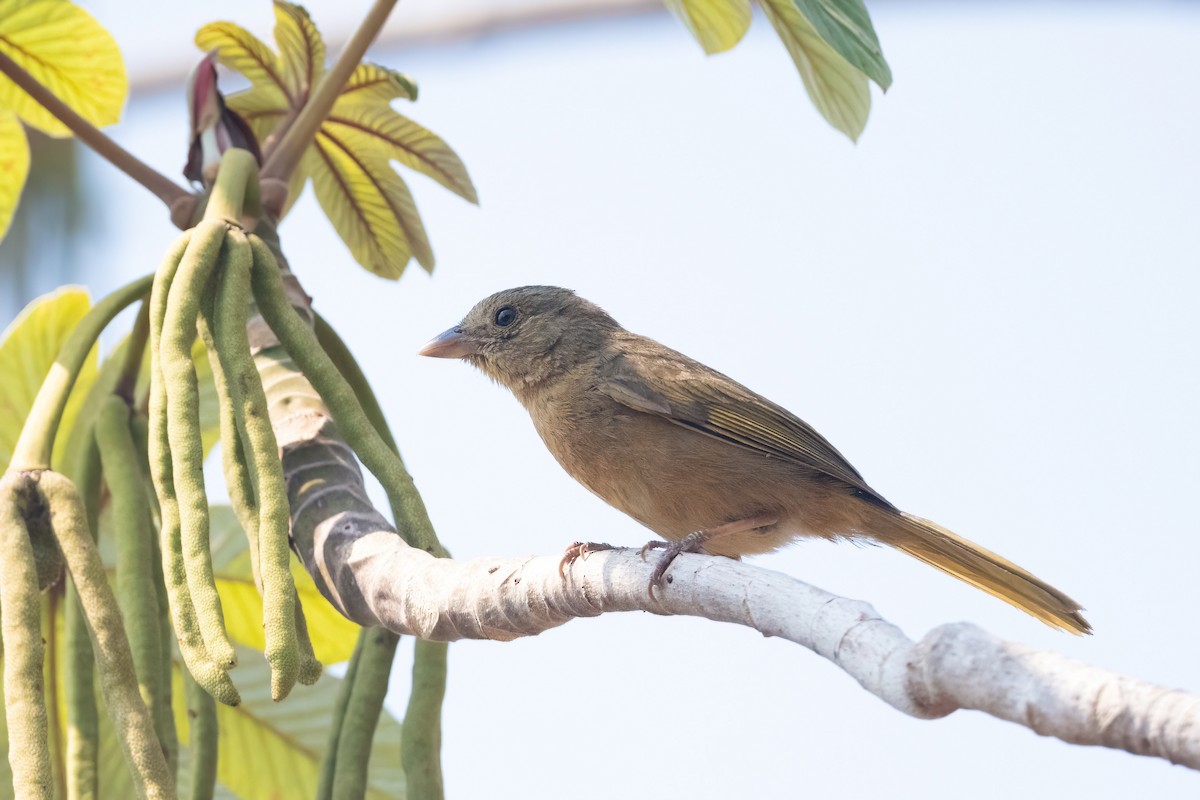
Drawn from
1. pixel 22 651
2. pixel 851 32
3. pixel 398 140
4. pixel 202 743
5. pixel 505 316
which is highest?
pixel 398 140

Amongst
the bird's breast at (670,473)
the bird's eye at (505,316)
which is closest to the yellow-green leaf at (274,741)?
the bird's breast at (670,473)

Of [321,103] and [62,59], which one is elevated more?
[62,59]

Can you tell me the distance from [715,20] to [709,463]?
1094mm

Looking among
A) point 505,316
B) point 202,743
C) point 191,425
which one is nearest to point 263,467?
point 191,425

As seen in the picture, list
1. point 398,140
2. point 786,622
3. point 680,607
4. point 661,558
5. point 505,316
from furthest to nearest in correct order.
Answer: point 505,316
point 398,140
point 661,558
point 680,607
point 786,622

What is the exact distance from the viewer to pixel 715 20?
3.21m

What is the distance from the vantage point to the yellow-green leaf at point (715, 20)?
3184mm

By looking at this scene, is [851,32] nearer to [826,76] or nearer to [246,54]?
[826,76]

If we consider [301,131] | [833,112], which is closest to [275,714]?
[301,131]

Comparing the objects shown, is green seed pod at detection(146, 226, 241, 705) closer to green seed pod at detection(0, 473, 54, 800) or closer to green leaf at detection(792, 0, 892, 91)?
green seed pod at detection(0, 473, 54, 800)

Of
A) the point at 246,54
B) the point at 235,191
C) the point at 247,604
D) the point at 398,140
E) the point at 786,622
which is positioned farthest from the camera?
the point at 398,140

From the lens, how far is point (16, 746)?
1960mm

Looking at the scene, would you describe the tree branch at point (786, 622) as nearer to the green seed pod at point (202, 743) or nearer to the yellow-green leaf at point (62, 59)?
the green seed pod at point (202, 743)

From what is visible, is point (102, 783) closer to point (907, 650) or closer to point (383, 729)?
point (383, 729)
